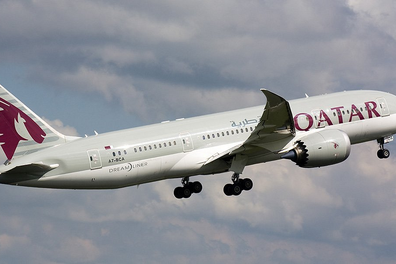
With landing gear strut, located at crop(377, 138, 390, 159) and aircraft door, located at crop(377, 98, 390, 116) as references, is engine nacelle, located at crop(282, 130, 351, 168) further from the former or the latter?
landing gear strut, located at crop(377, 138, 390, 159)

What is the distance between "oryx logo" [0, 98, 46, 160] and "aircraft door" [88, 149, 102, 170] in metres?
3.91

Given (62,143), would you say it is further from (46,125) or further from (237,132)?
(237,132)

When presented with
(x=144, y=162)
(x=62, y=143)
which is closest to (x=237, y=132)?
(x=144, y=162)

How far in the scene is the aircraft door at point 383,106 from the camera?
210 ft

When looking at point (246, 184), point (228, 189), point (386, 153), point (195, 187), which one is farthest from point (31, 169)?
point (386, 153)

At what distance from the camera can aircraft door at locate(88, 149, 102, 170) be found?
54.1m

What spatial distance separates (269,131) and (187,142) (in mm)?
5804

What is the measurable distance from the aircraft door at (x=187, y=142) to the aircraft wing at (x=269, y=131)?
5.54 ft

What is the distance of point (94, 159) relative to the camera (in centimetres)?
5419

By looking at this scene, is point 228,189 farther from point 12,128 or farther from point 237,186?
point 12,128

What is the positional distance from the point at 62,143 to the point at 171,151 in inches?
293

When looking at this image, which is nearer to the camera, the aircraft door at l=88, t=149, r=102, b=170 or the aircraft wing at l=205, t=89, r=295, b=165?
the aircraft wing at l=205, t=89, r=295, b=165

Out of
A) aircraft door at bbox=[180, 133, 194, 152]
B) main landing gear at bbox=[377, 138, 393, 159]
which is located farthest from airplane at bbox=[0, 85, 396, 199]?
main landing gear at bbox=[377, 138, 393, 159]

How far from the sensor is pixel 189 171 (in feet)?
190
